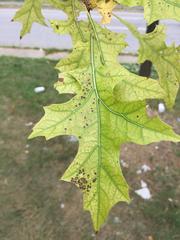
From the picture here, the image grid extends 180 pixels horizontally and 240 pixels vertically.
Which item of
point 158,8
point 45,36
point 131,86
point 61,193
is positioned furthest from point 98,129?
point 45,36

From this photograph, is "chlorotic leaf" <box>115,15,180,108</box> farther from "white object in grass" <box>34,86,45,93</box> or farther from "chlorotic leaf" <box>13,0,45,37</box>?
"white object in grass" <box>34,86,45,93</box>

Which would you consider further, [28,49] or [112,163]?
[28,49]

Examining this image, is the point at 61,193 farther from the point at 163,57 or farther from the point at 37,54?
the point at 37,54

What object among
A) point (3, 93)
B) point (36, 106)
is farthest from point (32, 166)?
point (3, 93)

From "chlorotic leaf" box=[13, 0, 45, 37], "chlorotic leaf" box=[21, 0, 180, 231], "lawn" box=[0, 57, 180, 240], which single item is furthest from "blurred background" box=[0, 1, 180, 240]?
"chlorotic leaf" box=[21, 0, 180, 231]

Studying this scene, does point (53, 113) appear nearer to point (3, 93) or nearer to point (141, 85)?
point (141, 85)

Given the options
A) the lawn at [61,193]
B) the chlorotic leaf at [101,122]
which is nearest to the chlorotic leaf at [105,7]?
the chlorotic leaf at [101,122]
